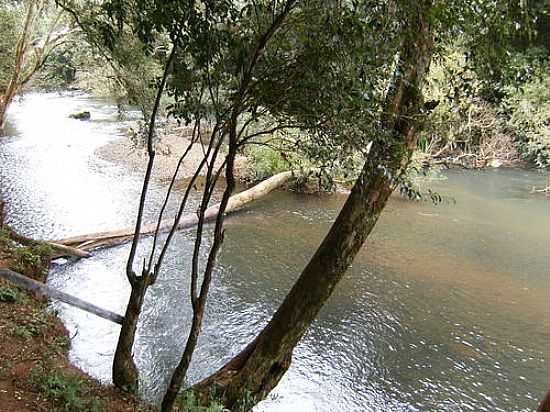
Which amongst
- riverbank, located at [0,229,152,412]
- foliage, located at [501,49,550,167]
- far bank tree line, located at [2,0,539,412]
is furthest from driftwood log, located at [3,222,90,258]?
foliage, located at [501,49,550,167]

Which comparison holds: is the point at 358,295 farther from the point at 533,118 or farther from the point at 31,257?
the point at 533,118

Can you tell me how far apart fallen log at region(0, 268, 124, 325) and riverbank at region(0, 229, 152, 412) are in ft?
0.90

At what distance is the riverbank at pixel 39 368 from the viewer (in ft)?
14.7

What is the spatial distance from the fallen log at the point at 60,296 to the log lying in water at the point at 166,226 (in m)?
3.86

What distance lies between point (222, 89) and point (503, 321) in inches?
301

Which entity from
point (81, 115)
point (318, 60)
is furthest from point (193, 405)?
point (81, 115)

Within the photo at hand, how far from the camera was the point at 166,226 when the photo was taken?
1283cm

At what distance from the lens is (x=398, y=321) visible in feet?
29.9

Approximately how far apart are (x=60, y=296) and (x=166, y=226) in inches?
264

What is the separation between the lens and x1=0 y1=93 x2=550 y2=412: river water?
7.27m

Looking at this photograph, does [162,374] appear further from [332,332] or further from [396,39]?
[396,39]

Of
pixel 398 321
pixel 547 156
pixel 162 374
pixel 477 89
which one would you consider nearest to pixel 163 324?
pixel 162 374

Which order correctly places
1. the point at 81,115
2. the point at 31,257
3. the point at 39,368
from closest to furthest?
the point at 39,368 < the point at 31,257 < the point at 81,115

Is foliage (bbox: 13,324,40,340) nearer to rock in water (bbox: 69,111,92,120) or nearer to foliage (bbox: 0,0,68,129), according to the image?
foliage (bbox: 0,0,68,129)
